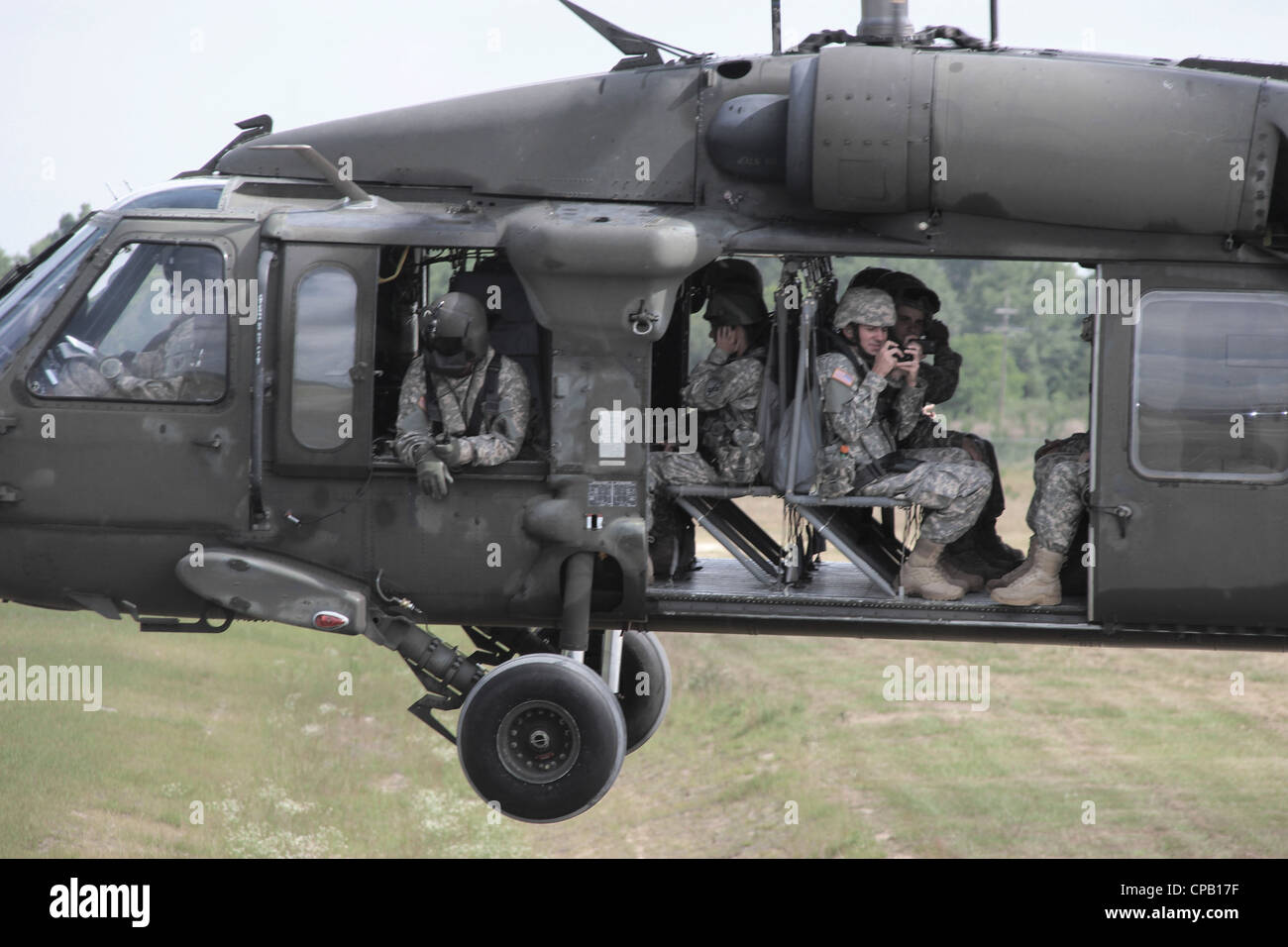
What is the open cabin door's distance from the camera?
7.26m

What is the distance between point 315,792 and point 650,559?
14056 millimetres

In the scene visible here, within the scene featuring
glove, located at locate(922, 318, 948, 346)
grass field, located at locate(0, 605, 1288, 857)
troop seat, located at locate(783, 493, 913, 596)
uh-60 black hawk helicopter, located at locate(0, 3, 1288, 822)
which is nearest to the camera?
uh-60 black hawk helicopter, located at locate(0, 3, 1288, 822)

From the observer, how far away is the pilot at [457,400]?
7.53 m

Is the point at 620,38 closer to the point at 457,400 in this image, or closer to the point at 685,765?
the point at 457,400

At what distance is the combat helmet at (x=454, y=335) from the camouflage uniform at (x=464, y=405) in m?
0.07

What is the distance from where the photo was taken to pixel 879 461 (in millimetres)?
7883

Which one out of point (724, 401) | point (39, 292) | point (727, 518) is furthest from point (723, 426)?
point (39, 292)

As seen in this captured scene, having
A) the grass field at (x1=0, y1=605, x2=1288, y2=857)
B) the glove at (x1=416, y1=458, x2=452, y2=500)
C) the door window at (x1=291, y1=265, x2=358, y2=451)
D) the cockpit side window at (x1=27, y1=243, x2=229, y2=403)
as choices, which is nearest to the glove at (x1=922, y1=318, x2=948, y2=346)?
the glove at (x1=416, y1=458, x2=452, y2=500)

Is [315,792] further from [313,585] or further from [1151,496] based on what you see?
[1151,496]

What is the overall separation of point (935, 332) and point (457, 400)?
2.68 m

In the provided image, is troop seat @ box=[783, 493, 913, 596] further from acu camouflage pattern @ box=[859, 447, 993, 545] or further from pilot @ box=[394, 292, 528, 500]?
pilot @ box=[394, 292, 528, 500]

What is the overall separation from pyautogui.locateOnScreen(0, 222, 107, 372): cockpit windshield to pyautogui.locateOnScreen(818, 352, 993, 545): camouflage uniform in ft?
12.8

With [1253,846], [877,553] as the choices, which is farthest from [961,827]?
[877,553]

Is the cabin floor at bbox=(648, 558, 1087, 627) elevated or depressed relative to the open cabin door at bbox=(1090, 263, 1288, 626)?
depressed
